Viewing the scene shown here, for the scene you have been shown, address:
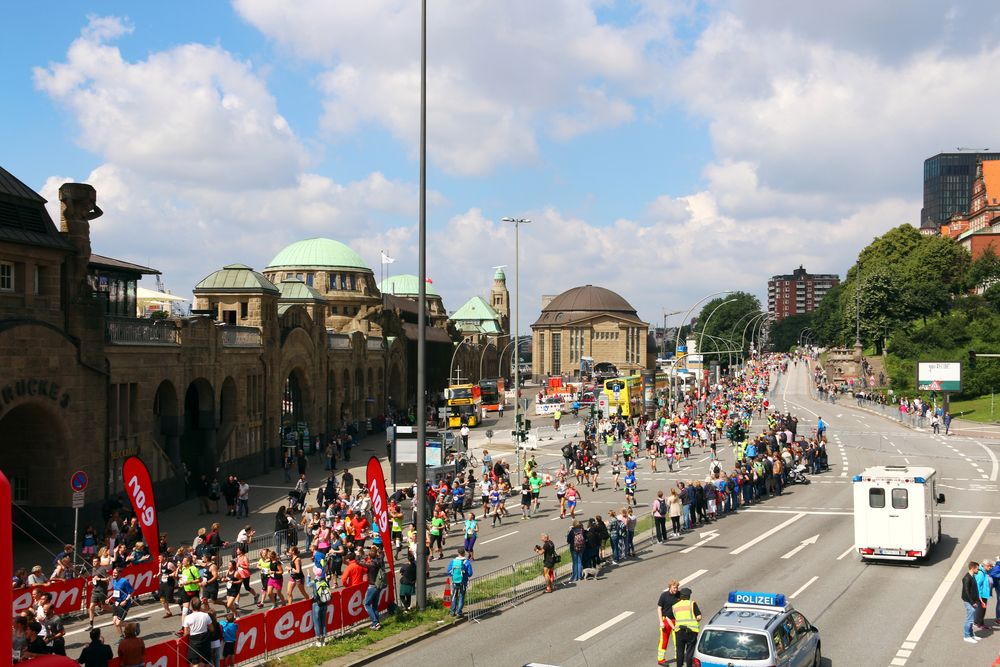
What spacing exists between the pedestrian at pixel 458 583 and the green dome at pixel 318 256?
8346 centimetres

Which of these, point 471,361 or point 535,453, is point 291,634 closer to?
point 535,453

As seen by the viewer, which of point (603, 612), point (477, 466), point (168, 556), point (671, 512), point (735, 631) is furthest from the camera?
point (477, 466)

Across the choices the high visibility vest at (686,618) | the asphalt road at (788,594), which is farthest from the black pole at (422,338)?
the high visibility vest at (686,618)

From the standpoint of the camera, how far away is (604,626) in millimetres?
19406

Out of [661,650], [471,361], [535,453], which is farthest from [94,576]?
[471,361]

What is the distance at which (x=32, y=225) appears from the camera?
30062 mm

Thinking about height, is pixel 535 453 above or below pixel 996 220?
below

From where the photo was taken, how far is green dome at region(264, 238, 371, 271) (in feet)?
333

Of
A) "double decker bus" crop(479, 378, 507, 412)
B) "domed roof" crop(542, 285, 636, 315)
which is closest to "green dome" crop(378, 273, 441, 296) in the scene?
"domed roof" crop(542, 285, 636, 315)

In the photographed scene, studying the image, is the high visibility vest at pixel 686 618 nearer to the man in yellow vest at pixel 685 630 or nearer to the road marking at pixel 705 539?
the man in yellow vest at pixel 685 630

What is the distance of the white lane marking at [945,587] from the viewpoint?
1877 centimetres

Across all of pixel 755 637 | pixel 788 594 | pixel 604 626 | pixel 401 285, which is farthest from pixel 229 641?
pixel 401 285

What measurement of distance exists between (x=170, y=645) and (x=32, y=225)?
1930 centimetres

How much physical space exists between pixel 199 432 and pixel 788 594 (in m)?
28.3
